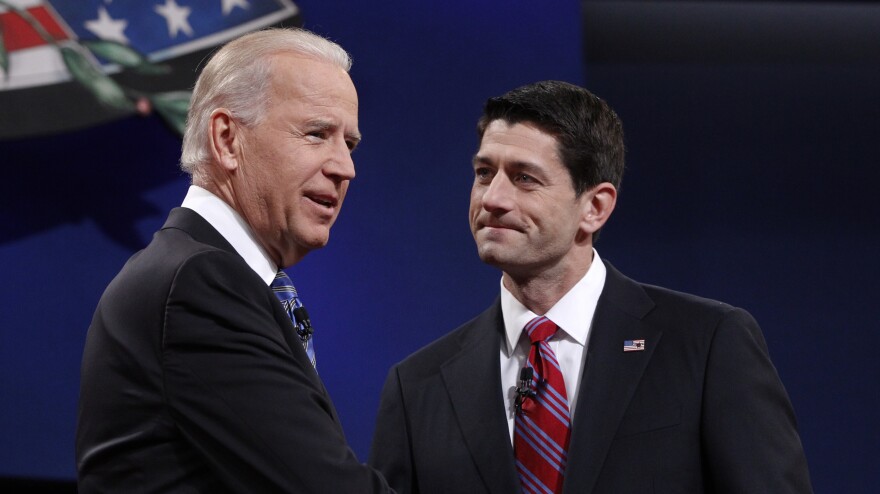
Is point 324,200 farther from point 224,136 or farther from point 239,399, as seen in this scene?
point 239,399

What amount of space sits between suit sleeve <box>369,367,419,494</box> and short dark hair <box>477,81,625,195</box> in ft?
1.98

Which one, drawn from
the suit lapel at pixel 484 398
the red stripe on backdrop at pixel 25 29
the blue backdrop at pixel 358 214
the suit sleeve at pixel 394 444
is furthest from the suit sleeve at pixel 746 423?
the red stripe on backdrop at pixel 25 29

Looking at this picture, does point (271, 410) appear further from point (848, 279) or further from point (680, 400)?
point (848, 279)

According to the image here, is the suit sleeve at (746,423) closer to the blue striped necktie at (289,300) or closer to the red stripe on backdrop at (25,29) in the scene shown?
the blue striped necktie at (289,300)

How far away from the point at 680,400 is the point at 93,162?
2.20m

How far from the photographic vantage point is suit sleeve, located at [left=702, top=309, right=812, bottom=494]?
77.5 inches

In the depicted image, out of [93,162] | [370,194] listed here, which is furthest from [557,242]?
[93,162]

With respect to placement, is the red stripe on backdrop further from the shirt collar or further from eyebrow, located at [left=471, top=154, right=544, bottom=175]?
the shirt collar

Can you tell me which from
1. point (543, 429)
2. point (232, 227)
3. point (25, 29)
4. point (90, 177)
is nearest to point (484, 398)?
point (543, 429)

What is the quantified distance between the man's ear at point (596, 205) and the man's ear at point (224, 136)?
881mm

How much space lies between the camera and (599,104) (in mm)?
2361

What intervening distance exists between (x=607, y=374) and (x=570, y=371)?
9 cm

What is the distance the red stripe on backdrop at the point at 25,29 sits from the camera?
348 centimetres

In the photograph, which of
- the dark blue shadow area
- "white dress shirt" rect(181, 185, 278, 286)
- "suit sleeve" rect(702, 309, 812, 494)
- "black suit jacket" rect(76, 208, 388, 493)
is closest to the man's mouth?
"white dress shirt" rect(181, 185, 278, 286)
